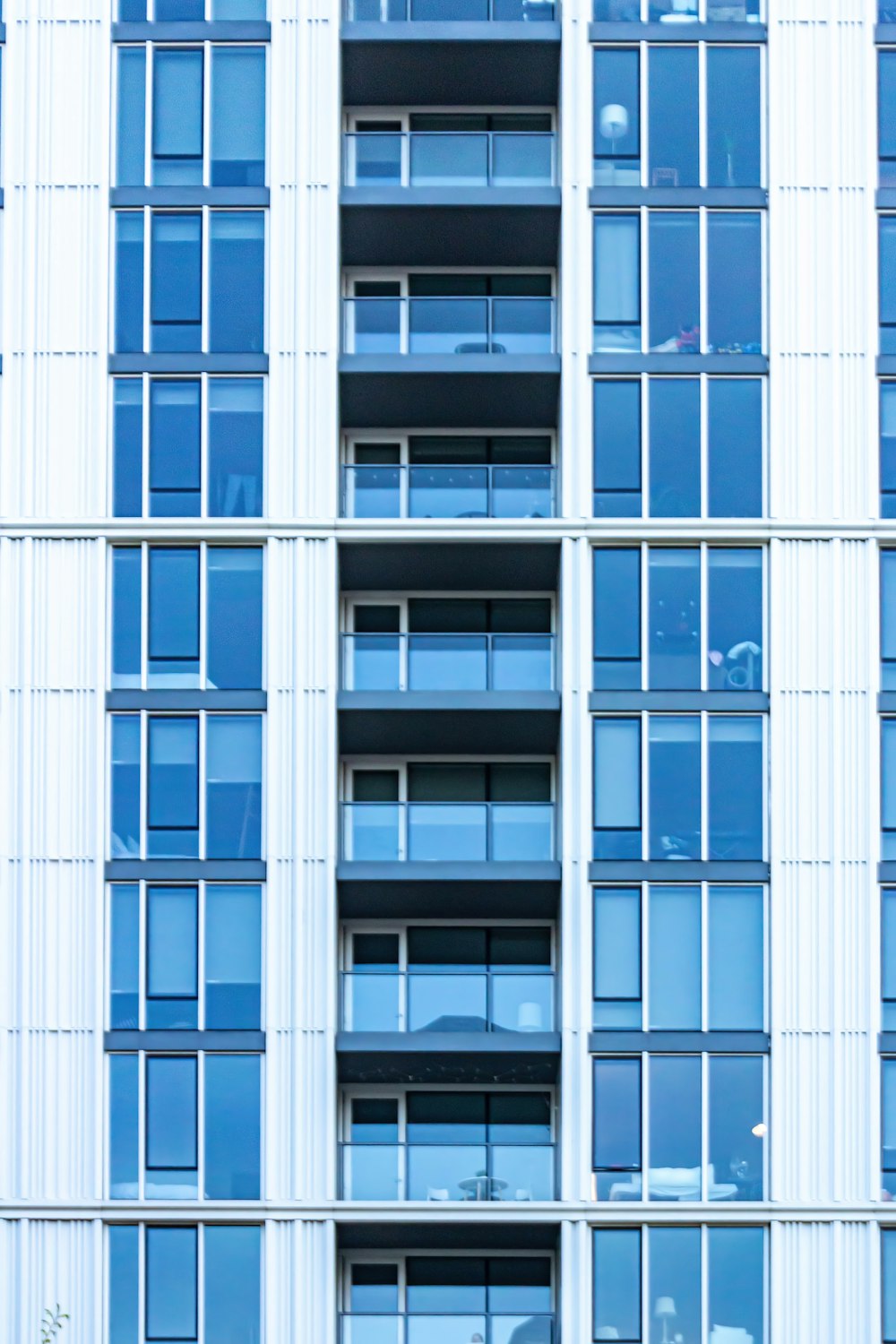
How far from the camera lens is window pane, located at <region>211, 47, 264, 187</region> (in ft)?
112

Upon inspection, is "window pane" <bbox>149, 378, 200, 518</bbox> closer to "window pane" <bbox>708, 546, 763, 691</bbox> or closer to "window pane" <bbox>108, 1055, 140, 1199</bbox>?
"window pane" <bbox>708, 546, 763, 691</bbox>

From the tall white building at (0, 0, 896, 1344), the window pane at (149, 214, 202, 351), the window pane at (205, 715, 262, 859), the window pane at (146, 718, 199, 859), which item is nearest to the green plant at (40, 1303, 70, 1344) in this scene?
the tall white building at (0, 0, 896, 1344)

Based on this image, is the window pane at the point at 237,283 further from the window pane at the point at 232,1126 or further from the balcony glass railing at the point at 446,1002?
the window pane at the point at 232,1126

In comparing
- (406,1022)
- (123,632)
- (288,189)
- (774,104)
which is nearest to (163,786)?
(123,632)

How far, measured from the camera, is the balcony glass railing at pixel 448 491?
3412 centimetres

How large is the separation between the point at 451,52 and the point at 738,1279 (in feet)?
65.8

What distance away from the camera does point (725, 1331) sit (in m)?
31.0

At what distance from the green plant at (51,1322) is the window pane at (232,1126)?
2742mm

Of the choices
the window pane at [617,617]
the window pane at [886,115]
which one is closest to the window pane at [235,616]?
the window pane at [617,617]

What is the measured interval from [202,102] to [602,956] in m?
15.3

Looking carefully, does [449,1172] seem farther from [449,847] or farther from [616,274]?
[616,274]

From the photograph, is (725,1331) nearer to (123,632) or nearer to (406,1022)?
(406,1022)

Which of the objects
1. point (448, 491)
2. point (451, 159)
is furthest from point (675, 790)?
point (451, 159)

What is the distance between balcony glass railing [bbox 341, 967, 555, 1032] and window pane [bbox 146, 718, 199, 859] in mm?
3367
